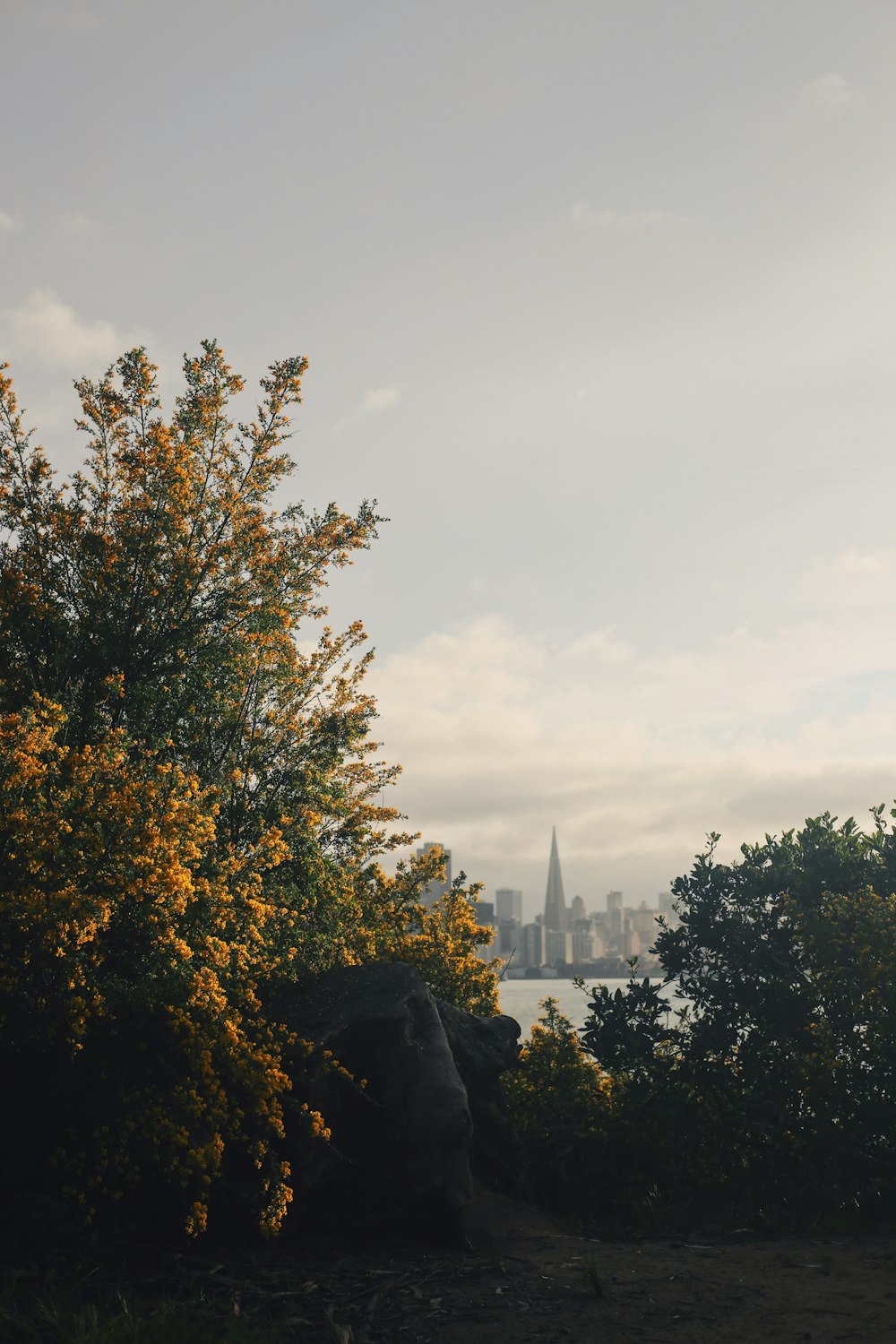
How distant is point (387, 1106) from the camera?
11078 millimetres

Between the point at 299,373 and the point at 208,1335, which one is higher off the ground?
the point at 299,373

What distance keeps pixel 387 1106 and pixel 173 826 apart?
4196mm

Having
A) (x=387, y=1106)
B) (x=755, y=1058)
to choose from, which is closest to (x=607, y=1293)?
(x=387, y=1106)

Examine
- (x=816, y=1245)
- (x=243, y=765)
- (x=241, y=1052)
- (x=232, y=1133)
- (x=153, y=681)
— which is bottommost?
(x=816, y=1245)

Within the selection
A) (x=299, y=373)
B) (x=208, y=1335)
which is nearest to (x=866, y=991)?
(x=208, y=1335)

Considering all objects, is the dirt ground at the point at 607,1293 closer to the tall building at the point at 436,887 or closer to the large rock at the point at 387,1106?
the large rock at the point at 387,1106

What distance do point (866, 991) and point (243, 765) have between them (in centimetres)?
866

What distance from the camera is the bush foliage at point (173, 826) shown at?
29.5 feet

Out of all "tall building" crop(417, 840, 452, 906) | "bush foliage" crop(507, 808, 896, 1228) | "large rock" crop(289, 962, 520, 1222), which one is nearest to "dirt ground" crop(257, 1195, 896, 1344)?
"large rock" crop(289, 962, 520, 1222)

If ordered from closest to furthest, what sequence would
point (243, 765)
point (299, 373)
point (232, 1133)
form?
point (232, 1133) → point (243, 765) → point (299, 373)

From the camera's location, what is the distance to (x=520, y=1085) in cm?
1555

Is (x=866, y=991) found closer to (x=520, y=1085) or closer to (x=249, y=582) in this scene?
(x=520, y=1085)

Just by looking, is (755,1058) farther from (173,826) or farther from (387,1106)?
(173,826)

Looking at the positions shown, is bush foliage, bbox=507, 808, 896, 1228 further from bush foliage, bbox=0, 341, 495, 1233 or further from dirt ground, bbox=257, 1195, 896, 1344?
bush foliage, bbox=0, 341, 495, 1233
